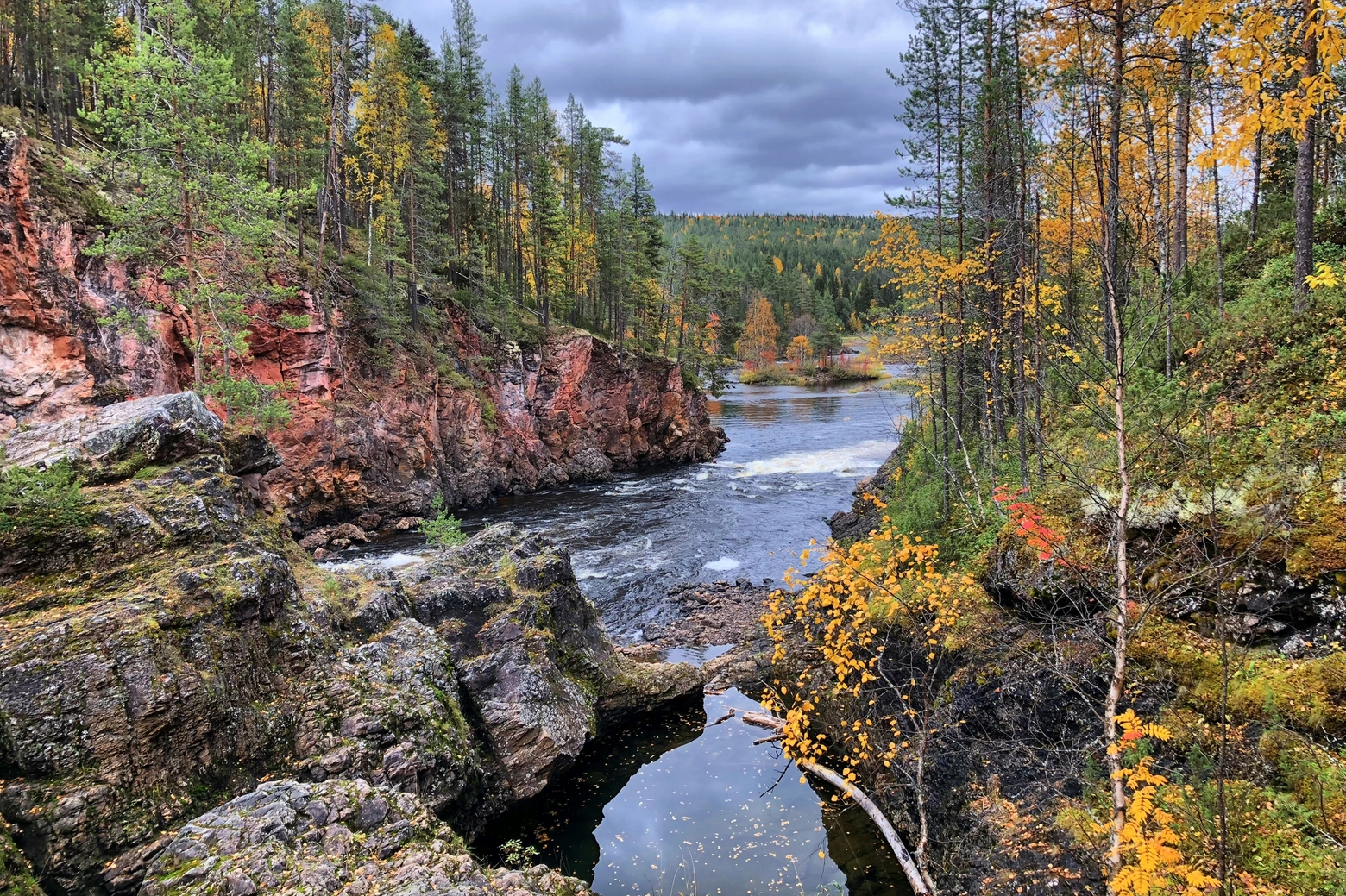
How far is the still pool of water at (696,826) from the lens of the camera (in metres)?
9.39

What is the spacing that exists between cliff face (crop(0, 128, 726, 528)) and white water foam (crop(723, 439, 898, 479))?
5.73 metres

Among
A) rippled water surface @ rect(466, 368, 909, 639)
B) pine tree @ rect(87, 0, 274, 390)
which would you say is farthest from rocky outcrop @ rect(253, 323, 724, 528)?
pine tree @ rect(87, 0, 274, 390)

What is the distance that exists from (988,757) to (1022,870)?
1709 millimetres

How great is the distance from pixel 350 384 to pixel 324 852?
2455 cm

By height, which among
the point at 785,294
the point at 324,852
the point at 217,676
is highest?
the point at 785,294

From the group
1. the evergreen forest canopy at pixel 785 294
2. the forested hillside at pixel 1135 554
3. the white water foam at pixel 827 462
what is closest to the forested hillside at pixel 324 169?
the evergreen forest canopy at pixel 785 294

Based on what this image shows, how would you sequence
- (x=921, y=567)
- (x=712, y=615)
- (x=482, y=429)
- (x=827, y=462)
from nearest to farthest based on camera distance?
(x=921, y=567) → (x=712, y=615) → (x=482, y=429) → (x=827, y=462)

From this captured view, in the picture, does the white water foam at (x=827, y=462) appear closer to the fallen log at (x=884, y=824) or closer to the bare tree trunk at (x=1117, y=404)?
the fallen log at (x=884, y=824)

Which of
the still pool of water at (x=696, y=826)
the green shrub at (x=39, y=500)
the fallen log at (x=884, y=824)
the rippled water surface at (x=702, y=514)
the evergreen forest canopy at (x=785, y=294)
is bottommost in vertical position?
the still pool of water at (x=696, y=826)

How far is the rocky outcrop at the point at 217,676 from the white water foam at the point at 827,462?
26029 millimetres

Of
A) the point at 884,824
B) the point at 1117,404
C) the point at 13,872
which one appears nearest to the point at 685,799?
the point at 884,824

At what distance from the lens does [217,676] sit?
Result: 7.04 metres

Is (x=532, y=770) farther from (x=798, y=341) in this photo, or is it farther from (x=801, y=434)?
(x=798, y=341)

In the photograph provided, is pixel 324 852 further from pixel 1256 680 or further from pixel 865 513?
pixel 865 513
